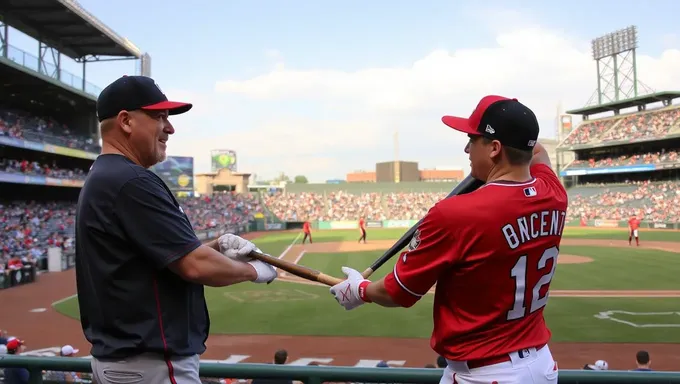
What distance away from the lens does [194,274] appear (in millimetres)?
2148

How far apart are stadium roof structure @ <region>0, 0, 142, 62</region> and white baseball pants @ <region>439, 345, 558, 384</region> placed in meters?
34.2

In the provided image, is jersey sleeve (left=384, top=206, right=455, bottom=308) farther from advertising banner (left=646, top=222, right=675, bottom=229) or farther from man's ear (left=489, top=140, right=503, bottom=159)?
advertising banner (left=646, top=222, right=675, bottom=229)

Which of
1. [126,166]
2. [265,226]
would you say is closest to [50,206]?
[265,226]

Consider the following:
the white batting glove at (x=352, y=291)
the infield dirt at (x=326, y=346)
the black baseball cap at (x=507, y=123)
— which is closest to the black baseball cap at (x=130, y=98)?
the white batting glove at (x=352, y=291)

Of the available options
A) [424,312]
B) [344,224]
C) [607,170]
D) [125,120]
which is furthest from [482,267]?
[607,170]

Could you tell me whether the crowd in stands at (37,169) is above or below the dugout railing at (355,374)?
above

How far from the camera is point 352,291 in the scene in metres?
2.42

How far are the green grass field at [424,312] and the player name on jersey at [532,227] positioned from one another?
10.3 metres

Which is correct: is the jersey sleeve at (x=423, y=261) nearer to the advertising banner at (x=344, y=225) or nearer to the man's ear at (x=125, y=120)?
the man's ear at (x=125, y=120)

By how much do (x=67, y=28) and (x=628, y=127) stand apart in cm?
5381

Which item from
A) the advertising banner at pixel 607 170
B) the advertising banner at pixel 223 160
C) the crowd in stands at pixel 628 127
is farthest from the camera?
the advertising banner at pixel 223 160

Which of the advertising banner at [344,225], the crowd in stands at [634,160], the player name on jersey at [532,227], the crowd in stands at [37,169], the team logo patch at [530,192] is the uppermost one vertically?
the crowd in stands at [634,160]

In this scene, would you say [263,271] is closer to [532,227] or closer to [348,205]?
[532,227]

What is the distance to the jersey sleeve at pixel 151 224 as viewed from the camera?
211 cm
